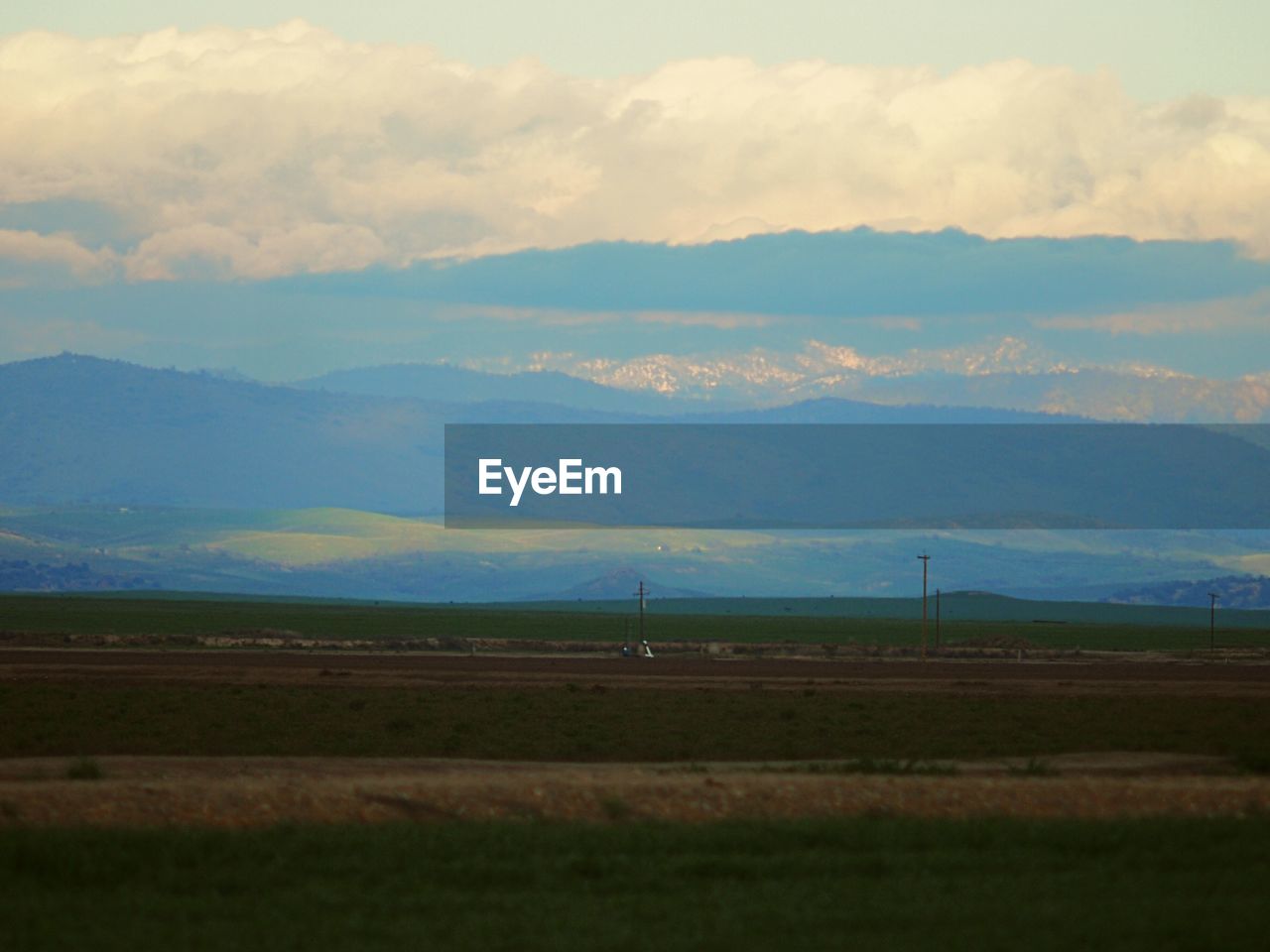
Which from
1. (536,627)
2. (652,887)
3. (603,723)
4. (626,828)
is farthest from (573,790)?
(536,627)

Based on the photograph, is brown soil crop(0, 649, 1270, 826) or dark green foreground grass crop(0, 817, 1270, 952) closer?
dark green foreground grass crop(0, 817, 1270, 952)

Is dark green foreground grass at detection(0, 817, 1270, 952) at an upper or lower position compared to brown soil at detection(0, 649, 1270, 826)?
lower

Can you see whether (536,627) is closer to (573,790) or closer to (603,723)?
(603,723)

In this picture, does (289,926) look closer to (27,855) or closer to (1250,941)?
(27,855)

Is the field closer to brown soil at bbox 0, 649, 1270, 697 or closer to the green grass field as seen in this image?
brown soil at bbox 0, 649, 1270, 697

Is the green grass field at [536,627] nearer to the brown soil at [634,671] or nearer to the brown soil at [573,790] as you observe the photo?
the brown soil at [634,671]

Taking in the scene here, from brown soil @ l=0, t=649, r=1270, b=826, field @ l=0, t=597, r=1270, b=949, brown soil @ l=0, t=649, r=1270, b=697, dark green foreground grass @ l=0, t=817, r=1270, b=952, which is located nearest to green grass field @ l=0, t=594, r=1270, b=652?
brown soil @ l=0, t=649, r=1270, b=697

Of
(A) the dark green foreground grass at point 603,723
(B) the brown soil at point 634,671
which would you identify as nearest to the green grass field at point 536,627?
(B) the brown soil at point 634,671
